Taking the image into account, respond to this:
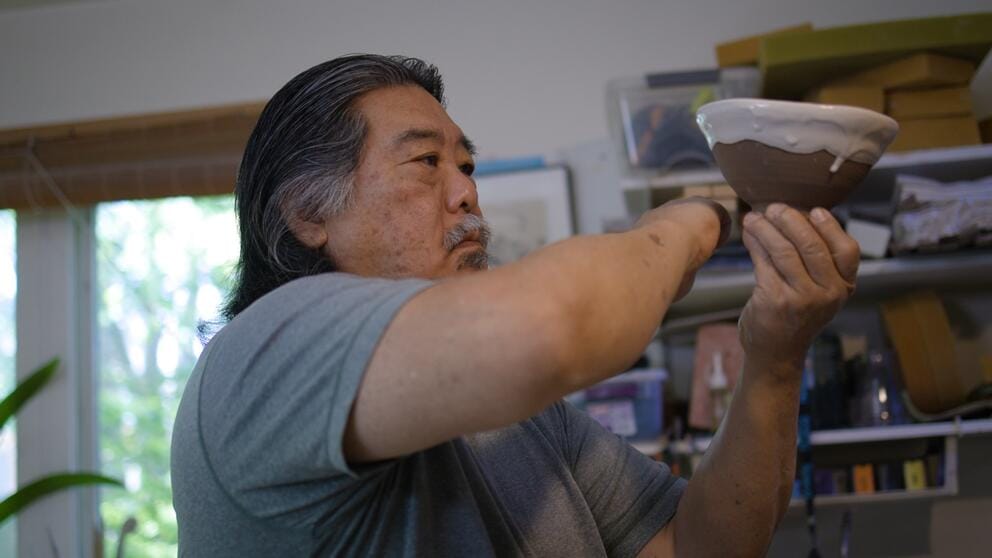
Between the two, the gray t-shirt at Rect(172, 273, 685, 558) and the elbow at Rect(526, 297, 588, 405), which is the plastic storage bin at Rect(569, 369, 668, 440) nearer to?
the gray t-shirt at Rect(172, 273, 685, 558)

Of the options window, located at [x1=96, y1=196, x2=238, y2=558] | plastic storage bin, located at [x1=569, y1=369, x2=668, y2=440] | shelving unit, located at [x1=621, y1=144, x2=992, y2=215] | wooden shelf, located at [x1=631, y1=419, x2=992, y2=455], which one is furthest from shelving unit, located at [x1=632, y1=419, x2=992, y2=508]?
window, located at [x1=96, y1=196, x2=238, y2=558]

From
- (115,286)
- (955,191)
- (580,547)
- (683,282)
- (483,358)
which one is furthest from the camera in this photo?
(115,286)

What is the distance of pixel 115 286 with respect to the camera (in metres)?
2.82

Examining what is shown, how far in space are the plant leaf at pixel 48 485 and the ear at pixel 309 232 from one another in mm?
1789

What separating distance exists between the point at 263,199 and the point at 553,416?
0.43 meters

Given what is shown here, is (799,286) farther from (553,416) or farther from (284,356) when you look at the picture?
(284,356)

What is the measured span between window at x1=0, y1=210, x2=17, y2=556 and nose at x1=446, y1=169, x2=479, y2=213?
2.18 m

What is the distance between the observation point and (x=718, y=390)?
2.05 meters

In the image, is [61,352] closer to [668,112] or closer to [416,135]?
[668,112]

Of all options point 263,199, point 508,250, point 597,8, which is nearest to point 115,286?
point 508,250

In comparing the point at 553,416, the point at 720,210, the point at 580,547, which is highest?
the point at 720,210

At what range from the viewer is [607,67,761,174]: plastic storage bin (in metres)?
2.01

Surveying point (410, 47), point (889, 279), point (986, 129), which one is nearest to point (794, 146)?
point (889, 279)

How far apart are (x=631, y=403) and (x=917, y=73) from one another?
0.91 meters
